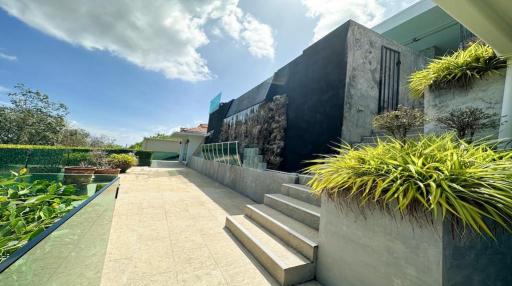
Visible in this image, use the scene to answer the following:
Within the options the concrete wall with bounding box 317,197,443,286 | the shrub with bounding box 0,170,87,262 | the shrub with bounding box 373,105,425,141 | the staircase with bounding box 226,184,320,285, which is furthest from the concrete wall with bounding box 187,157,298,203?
the shrub with bounding box 0,170,87,262

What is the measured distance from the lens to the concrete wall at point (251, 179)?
4.60 meters

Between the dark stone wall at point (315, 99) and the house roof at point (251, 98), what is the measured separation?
1.64 meters

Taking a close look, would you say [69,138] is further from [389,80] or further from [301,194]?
[389,80]

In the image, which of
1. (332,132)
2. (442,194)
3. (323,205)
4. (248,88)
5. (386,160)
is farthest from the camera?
(248,88)

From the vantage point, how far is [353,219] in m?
1.80

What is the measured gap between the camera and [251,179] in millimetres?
5867

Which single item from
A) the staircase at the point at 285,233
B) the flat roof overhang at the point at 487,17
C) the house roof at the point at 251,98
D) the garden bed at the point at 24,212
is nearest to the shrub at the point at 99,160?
the house roof at the point at 251,98

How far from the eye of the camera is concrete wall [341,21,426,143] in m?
4.84

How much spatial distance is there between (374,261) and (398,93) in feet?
17.4

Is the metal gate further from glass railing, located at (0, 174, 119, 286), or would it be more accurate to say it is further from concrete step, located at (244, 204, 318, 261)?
glass railing, located at (0, 174, 119, 286)

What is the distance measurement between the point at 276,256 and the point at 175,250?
134cm

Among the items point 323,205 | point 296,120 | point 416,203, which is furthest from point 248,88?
point 416,203

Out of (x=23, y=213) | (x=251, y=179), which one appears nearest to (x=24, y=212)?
(x=23, y=213)

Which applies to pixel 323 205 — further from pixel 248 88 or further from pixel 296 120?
pixel 248 88
